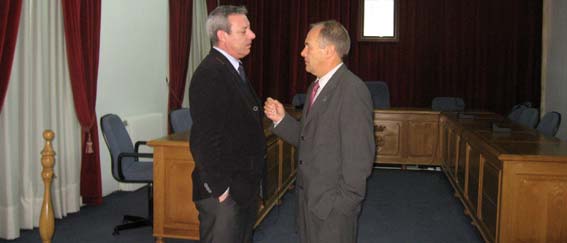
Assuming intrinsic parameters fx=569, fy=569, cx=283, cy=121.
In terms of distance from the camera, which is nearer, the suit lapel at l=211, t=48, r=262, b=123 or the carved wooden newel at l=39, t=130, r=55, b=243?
the suit lapel at l=211, t=48, r=262, b=123

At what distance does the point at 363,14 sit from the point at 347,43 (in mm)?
7168

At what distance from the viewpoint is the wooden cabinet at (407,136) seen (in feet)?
24.3

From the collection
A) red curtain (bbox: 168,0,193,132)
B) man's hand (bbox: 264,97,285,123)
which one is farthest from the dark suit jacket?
red curtain (bbox: 168,0,193,132)

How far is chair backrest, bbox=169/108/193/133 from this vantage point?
192 inches

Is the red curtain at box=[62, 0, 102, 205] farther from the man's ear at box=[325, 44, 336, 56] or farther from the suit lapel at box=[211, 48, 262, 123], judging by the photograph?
the man's ear at box=[325, 44, 336, 56]

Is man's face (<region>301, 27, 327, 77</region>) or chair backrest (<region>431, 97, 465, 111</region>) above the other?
man's face (<region>301, 27, 327, 77</region>)

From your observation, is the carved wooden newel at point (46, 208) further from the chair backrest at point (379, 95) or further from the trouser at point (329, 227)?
the chair backrest at point (379, 95)

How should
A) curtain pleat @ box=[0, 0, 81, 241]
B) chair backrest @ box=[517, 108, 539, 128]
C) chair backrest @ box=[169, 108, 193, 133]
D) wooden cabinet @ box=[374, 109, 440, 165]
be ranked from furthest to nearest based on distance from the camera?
1. wooden cabinet @ box=[374, 109, 440, 165]
2. chair backrest @ box=[517, 108, 539, 128]
3. chair backrest @ box=[169, 108, 193, 133]
4. curtain pleat @ box=[0, 0, 81, 241]

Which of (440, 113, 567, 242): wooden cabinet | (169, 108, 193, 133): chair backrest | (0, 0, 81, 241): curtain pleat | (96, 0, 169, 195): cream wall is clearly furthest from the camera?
(96, 0, 169, 195): cream wall

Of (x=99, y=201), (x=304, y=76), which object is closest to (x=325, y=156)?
(x=99, y=201)

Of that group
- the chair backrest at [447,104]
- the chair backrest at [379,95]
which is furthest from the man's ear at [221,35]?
the chair backrest at [447,104]

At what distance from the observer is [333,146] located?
2.36m

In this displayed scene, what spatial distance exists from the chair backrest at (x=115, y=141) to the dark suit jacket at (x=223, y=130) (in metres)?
2.03

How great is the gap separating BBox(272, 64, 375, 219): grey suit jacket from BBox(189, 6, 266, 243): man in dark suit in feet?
0.80
